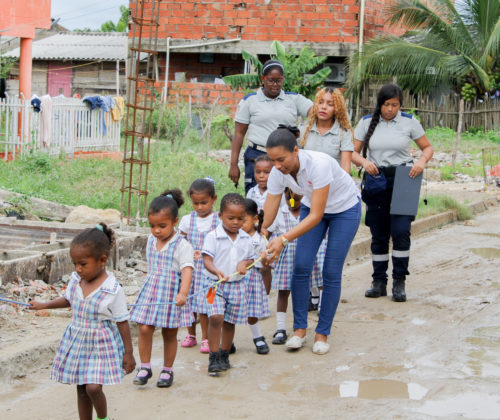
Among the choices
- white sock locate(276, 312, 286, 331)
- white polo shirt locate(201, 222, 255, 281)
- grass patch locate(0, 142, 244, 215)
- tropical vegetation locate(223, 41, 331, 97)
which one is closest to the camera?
white polo shirt locate(201, 222, 255, 281)

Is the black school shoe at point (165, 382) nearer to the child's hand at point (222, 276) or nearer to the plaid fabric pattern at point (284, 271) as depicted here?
the child's hand at point (222, 276)

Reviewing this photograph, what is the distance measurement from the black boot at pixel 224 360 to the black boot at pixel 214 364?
3 cm

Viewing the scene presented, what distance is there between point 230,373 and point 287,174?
1.44 metres

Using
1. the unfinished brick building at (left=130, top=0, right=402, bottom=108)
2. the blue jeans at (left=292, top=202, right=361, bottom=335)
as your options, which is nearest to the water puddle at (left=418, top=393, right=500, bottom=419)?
the blue jeans at (left=292, top=202, right=361, bottom=335)

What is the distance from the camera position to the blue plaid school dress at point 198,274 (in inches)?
206

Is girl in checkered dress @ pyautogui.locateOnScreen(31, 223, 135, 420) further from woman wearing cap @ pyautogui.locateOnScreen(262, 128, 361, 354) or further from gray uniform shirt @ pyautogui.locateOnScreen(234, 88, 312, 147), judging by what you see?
gray uniform shirt @ pyautogui.locateOnScreen(234, 88, 312, 147)

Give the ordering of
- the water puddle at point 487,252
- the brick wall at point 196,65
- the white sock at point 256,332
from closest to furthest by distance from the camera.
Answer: the white sock at point 256,332 < the water puddle at point 487,252 < the brick wall at point 196,65

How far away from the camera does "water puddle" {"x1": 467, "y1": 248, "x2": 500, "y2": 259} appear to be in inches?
368

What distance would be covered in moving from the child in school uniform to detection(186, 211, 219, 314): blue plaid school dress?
0.43ft

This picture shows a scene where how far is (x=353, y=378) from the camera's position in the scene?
4.93m

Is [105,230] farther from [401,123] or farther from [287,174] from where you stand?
[401,123]

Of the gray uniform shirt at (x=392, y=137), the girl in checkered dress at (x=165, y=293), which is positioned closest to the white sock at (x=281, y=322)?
the girl in checkered dress at (x=165, y=293)

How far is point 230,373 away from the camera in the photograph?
16.7ft

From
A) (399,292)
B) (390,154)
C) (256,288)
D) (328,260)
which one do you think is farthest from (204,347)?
(390,154)
